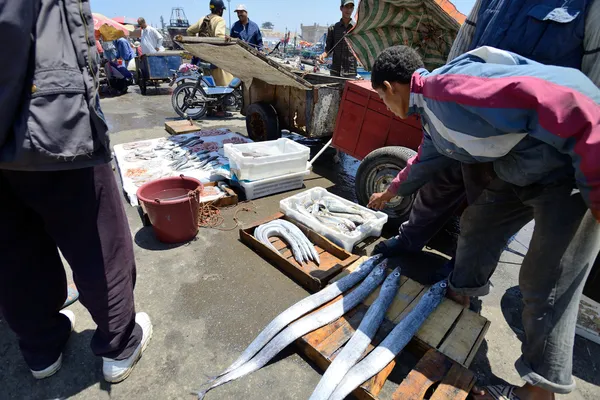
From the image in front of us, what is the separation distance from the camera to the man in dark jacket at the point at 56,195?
4.32ft

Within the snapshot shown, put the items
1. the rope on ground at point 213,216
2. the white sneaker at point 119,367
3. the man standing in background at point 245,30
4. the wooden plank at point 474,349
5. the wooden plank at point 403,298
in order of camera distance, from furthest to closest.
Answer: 1. the man standing in background at point 245,30
2. the rope on ground at point 213,216
3. the wooden plank at point 403,298
4. the wooden plank at point 474,349
5. the white sneaker at point 119,367

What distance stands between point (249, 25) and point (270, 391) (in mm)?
8345

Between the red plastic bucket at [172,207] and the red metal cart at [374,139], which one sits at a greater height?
the red metal cart at [374,139]

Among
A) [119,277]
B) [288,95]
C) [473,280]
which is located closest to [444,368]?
[473,280]

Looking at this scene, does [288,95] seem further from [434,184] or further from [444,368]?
[444,368]

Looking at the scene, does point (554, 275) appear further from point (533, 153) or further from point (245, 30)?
point (245, 30)

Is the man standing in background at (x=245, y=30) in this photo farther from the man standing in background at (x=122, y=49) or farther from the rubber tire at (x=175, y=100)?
the man standing in background at (x=122, y=49)

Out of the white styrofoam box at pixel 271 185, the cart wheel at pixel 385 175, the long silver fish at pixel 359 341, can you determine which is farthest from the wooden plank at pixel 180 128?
the long silver fish at pixel 359 341

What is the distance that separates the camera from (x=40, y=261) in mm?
1941

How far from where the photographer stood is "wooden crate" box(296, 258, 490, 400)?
2291 mm

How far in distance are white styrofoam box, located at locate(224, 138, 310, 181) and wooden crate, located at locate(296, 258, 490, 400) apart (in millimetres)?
2507

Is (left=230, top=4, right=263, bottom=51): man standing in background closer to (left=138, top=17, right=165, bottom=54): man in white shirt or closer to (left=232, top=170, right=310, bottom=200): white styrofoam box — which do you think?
(left=232, top=170, right=310, bottom=200): white styrofoam box

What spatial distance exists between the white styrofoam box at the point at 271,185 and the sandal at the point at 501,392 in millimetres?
3453

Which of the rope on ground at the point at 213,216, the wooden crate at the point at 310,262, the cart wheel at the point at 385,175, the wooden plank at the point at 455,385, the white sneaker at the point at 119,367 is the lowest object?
the rope on ground at the point at 213,216
